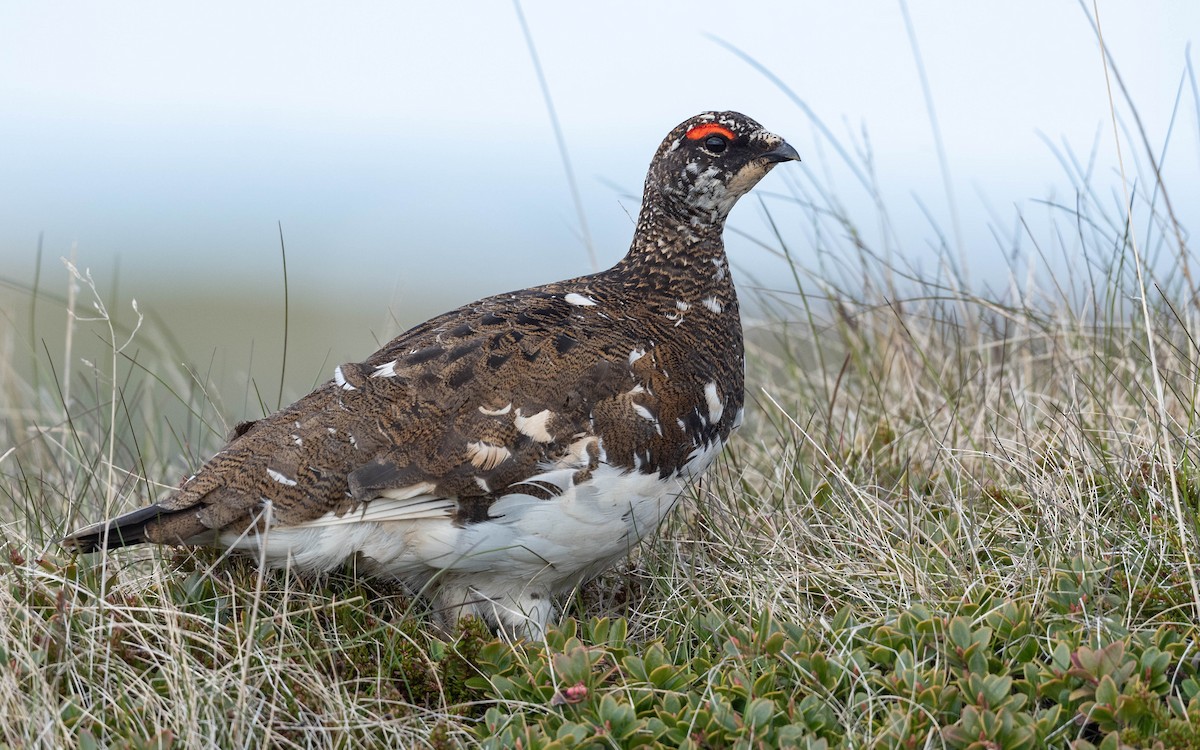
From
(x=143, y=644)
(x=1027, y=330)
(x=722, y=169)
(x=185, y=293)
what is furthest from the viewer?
(x=185, y=293)

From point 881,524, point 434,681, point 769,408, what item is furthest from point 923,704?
point 769,408

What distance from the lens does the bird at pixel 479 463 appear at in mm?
3152

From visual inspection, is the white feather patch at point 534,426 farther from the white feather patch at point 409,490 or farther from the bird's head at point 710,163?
the bird's head at point 710,163

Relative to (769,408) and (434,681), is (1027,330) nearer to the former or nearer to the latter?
(769,408)

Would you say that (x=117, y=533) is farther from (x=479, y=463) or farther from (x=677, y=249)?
(x=677, y=249)

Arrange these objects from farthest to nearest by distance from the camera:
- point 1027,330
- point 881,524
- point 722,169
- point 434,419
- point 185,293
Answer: point 185,293
point 1027,330
point 722,169
point 881,524
point 434,419

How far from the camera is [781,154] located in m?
3.87

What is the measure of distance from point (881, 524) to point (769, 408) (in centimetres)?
171

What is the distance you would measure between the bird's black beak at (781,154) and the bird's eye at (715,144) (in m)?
0.14

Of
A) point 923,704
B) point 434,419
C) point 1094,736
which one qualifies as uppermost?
point 434,419

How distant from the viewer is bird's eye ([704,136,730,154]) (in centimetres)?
391

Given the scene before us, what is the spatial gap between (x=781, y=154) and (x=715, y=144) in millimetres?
229

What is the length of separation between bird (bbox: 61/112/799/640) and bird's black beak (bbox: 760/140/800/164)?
28.0 inches

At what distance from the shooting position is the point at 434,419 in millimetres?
3221
